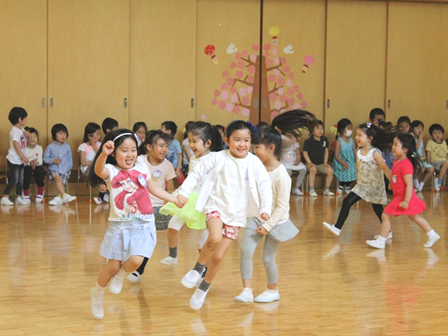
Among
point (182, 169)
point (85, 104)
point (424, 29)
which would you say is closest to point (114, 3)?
point (85, 104)

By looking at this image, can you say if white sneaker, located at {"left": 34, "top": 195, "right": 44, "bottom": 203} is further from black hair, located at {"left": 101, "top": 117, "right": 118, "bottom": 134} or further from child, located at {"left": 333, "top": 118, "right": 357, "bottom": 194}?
child, located at {"left": 333, "top": 118, "right": 357, "bottom": 194}

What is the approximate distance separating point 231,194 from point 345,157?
274 inches

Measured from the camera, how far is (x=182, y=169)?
10039mm

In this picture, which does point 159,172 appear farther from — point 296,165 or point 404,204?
point 296,165

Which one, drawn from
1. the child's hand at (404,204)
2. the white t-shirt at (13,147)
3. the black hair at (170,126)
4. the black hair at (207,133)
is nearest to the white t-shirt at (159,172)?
the black hair at (207,133)

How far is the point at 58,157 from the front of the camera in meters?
9.44

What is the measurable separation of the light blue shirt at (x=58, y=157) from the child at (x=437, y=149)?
5669mm

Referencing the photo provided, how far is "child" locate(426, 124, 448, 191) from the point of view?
36.4 feet

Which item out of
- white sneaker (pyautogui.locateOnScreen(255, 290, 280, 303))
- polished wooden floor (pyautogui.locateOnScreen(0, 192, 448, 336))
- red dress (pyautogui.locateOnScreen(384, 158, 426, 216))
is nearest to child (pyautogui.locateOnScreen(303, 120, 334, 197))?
polished wooden floor (pyautogui.locateOnScreen(0, 192, 448, 336))

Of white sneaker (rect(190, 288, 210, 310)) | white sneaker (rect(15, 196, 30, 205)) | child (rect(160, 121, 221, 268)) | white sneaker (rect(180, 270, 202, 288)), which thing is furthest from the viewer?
white sneaker (rect(15, 196, 30, 205))

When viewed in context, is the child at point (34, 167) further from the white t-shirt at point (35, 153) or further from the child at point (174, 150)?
the child at point (174, 150)

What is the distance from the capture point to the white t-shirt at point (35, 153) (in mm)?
9195

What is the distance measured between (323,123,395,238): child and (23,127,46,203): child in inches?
169

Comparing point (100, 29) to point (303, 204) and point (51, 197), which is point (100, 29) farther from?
point (303, 204)
